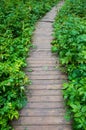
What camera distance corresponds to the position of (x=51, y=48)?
26.4 ft

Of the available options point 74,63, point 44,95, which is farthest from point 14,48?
point 44,95

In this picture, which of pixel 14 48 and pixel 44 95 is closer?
pixel 44 95

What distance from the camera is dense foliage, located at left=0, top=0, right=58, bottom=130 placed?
554 centimetres

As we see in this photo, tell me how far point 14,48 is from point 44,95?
2262 mm

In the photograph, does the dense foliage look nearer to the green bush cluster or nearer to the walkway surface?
the walkway surface

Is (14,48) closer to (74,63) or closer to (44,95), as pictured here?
(74,63)

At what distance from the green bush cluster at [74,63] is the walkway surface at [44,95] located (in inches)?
8.3

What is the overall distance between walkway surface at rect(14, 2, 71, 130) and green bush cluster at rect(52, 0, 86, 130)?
0.21 metres

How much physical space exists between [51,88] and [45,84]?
219 millimetres

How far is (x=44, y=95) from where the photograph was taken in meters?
6.00

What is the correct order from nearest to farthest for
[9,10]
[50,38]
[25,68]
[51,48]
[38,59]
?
[25,68], [38,59], [51,48], [50,38], [9,10]

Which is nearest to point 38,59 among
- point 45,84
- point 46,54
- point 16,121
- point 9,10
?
point 46,54

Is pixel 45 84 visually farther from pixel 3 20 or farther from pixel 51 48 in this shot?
pixel 3 20

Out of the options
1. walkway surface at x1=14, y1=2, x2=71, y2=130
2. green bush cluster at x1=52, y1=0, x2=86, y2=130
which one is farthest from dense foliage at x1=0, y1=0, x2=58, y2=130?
green bush cluster at x1=52, y1=0, x2=86, y2=130
